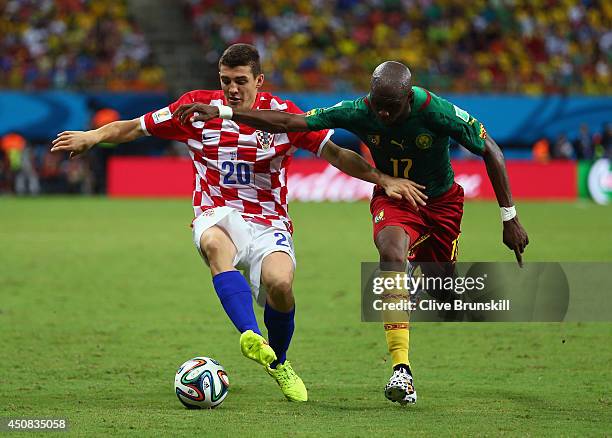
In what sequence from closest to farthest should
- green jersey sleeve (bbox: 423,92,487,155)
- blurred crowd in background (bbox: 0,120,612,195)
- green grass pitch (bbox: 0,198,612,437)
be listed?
green grass pitch (bbox: 0,198,612,437)
green jersey sleeve (bbox: 423,92,487,155)
blurred crowd in background (bbox: 0,120,612,195)

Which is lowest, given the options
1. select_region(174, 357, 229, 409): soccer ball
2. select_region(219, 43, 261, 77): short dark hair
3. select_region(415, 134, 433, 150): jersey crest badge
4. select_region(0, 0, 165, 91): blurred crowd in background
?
select_region(174, 357, 229, 409): soccer ball

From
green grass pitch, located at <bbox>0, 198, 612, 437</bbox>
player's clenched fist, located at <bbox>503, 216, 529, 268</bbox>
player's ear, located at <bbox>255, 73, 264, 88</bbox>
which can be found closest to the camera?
green grass pitch, located at <bbox>0, 198, 612, 437</bbox>

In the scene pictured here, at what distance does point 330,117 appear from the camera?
20.7 feet

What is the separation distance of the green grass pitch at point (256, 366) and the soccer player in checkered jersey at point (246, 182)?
642mm

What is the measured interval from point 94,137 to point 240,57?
3.42 ft

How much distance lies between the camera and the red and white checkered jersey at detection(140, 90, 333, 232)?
6719 mm

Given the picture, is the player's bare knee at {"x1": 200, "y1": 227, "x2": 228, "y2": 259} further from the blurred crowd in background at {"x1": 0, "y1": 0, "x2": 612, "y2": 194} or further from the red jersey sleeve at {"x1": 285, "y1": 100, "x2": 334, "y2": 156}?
the blurred crowd in background at {"x1": 0, "y1": 0, "x2": 612, "y2": 194}

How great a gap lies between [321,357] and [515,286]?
247 centimetres

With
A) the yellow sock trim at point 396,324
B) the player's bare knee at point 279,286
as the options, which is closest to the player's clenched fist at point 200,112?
the player's bare knee at point 279,286

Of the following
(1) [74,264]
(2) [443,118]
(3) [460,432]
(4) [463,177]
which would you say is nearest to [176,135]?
(2) [443,118]

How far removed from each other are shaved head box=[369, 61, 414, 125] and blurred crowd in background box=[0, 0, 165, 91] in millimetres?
25634

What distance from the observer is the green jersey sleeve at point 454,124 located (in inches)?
247

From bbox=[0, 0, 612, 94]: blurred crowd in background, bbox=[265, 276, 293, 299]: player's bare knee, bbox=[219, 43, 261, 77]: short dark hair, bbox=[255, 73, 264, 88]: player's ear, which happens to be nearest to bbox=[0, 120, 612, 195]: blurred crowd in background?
bbox=[0, 0, 612, 94]: blurred crowd in background

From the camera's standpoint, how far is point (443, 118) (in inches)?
247
